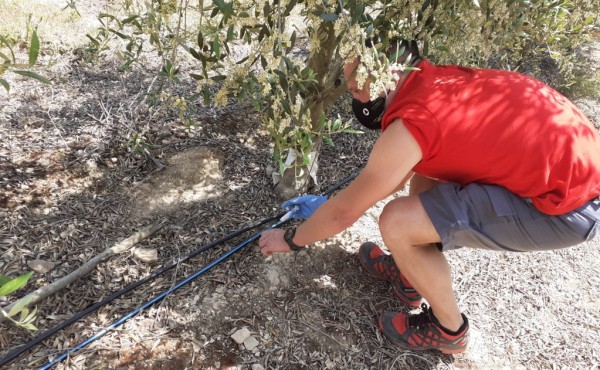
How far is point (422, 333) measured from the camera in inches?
76.2

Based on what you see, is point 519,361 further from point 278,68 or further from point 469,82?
point 278,68

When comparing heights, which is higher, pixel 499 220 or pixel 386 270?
pixel 499 220

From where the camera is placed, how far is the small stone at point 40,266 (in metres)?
1.96

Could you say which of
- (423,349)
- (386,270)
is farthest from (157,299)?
(423,349)

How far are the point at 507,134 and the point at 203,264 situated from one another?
140 cm

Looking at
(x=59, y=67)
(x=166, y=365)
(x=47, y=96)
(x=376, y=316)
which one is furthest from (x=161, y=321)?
(x=59, y=67)

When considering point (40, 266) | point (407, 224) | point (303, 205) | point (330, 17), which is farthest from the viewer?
point (303, 205)

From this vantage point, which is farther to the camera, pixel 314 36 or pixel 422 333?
pixel 422 333

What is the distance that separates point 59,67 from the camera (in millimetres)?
2998

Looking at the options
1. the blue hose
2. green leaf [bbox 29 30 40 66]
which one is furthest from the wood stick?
green leaf [bbox 29 30 40 66]

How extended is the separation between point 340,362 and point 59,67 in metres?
2.56

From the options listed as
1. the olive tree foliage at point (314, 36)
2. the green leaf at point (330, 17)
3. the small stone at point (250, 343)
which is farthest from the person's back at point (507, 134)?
the small stone at point (250, 343)

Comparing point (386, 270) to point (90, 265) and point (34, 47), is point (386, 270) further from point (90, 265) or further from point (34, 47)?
point (34, 47)

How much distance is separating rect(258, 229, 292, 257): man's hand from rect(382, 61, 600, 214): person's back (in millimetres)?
706
